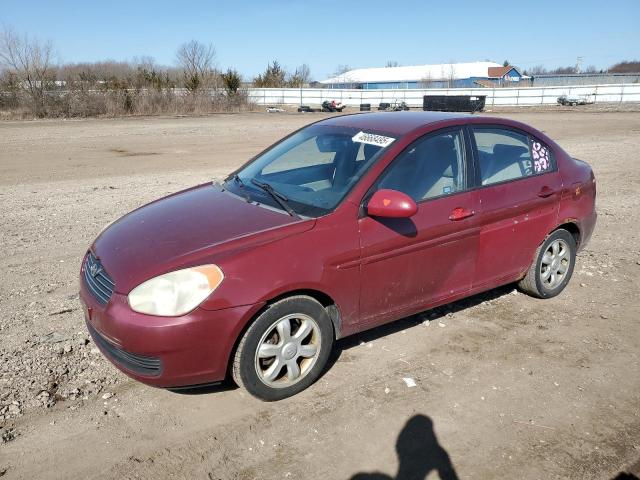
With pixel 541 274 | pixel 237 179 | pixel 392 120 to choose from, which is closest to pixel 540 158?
pixel 541 274

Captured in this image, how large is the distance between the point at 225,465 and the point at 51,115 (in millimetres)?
35657

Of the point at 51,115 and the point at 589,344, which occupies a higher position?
the point at 51,115

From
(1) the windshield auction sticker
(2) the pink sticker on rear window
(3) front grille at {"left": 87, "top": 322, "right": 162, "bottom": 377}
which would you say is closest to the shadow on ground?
(3) front grille at {"left": 87, "top": 322, "right": 162, "bottom": 377}

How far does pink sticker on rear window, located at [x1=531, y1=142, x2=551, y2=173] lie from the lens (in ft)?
15.6

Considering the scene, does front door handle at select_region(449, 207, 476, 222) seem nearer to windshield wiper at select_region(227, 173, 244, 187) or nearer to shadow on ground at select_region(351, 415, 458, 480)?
shadow on ground at select_region(351, 415, 458, 480)

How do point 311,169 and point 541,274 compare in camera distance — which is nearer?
point 311,169

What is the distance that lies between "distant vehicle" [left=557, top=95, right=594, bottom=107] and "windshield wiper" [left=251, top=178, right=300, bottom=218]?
5102 centimetres

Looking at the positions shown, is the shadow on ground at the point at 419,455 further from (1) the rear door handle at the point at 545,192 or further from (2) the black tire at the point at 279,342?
(1) the rear door handle at the point at 545,192

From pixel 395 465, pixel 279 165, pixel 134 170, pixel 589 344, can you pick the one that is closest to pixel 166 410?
pixel 395 465

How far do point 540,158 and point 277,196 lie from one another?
2.50 m

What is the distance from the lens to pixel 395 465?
2916 millimetres

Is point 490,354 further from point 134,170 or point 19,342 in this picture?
point 134,170

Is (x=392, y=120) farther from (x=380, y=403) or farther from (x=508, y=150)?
(x=380, y=403)

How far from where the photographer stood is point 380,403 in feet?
11.4
